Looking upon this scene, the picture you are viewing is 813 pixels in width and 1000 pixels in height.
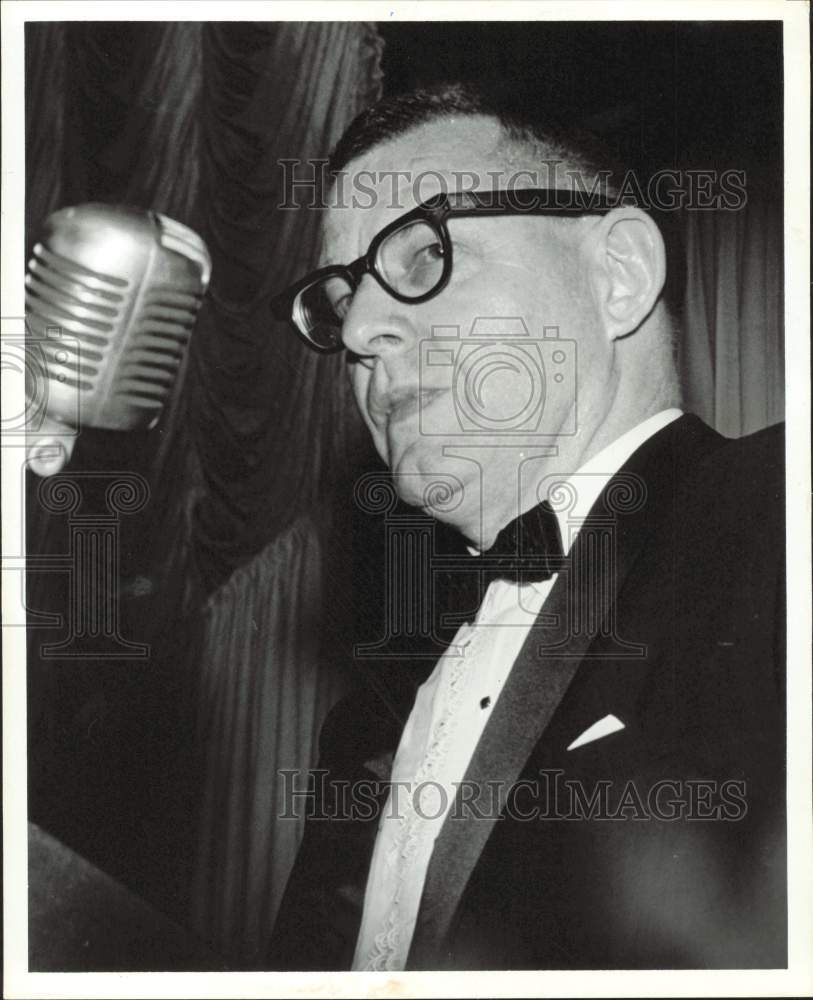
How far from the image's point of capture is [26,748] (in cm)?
174

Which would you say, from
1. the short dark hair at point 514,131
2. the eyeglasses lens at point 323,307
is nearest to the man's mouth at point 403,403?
the eyeglasses lens at point 323,307

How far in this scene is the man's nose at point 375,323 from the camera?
169 centimetres

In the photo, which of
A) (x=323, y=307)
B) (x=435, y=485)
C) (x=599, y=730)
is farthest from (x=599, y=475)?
(x=323, y=307)

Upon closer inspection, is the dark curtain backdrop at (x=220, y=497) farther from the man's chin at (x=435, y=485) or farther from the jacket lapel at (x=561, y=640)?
the jacket lapel at (x=561, y=640)

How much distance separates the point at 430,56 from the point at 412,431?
59 centimetres

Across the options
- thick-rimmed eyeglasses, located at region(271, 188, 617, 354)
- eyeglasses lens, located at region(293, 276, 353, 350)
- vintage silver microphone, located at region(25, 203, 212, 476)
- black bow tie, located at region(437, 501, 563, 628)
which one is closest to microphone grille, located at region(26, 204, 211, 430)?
vintage silver microphone, located at region(25, 203, 212, 476)

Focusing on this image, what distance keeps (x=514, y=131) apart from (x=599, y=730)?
0.94 metres

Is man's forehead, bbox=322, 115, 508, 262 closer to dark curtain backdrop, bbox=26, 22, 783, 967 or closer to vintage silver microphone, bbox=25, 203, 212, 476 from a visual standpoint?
dark curtain backdrop, bbox=26, 22, 783, 967

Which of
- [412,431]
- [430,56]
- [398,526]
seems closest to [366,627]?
[398,526]

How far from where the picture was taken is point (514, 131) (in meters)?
1.69

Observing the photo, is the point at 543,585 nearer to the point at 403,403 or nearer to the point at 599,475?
the point at 599,475

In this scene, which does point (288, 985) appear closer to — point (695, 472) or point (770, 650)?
point (770, 650)

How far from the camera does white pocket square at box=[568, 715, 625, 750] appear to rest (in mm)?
1660

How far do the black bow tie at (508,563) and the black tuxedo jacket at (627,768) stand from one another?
4 centimetres
